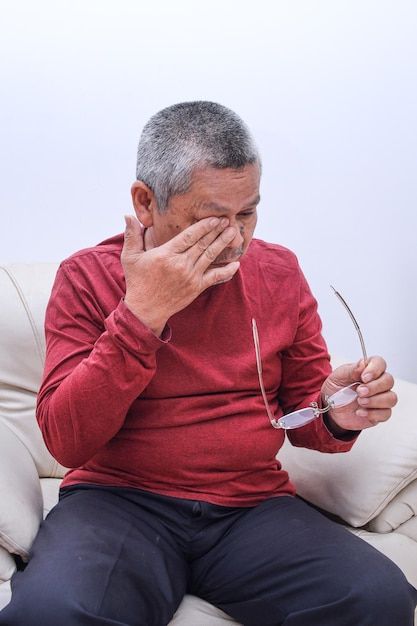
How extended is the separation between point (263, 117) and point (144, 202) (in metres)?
0.94

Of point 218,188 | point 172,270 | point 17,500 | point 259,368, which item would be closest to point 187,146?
point 218,188

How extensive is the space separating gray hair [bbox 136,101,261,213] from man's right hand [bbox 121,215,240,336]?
0.31 feet

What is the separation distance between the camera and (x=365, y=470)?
1.74 m

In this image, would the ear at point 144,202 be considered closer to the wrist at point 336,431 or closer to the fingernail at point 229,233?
the fingernail at point 229,233

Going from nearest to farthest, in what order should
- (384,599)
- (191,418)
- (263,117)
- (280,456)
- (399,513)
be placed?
(384,599) → (191,418) → (399,513) → (280,456) → (263,117)

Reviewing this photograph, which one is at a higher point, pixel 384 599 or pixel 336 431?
pixel 336 431

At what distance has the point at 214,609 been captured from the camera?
1.49 meters

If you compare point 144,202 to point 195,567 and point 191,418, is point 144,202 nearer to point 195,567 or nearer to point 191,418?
point 191,418

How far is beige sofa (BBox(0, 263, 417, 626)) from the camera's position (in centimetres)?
149

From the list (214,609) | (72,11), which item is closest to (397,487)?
(214,609)

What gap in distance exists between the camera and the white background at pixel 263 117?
A: 7.39 ft

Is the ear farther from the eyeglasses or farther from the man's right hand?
the eyeglasses

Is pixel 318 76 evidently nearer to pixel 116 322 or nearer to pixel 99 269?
pixel 99 269

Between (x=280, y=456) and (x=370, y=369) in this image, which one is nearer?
(x=370, y=369)
